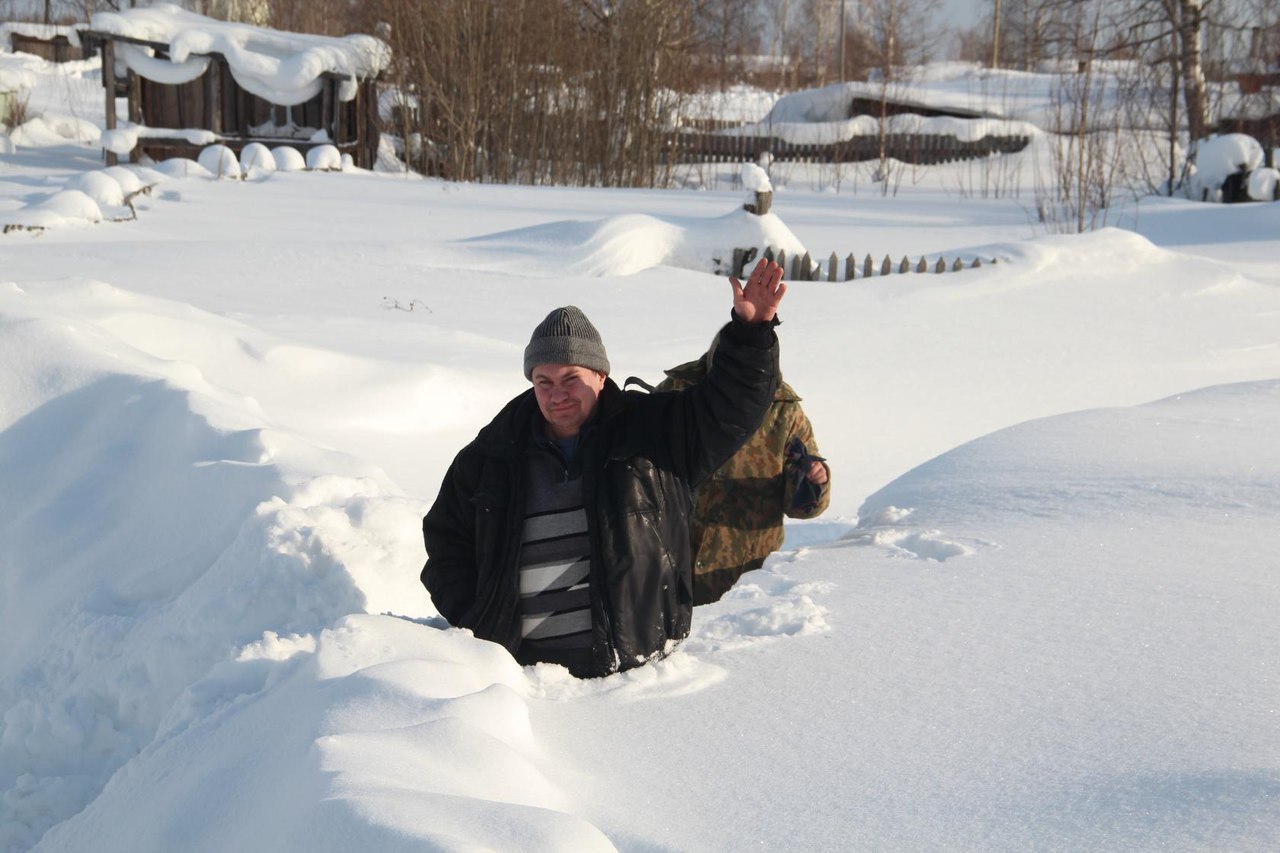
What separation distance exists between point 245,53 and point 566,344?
1619 centimetres

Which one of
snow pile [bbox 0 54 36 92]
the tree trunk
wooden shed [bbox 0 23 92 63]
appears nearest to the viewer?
the tree trunk

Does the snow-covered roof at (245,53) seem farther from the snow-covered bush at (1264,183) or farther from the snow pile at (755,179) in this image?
the snow-covered bush at (1264,183)

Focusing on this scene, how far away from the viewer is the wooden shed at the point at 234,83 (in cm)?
1706

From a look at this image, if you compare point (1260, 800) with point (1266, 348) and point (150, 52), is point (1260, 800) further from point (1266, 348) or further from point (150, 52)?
point (150, 52)

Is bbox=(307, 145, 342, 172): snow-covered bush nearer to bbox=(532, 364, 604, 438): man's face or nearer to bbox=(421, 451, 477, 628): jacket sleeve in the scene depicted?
bbox=(421, 451, 477, 628): jacket sleeve

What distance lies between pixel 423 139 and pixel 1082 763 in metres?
16.2

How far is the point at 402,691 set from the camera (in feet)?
7.34

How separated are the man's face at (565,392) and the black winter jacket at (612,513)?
0.04 meters

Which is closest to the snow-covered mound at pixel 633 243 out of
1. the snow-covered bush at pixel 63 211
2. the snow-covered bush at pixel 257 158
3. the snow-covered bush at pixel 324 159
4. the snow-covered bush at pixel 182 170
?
the snow-covered bush at pixel 63 211

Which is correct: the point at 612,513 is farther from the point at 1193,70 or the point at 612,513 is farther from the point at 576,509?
the point at 1193,70

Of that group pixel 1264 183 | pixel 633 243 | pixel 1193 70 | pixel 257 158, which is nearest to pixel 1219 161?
pixel 1264 183

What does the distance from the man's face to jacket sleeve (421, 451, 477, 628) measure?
25cm

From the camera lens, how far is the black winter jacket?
2.74 meters

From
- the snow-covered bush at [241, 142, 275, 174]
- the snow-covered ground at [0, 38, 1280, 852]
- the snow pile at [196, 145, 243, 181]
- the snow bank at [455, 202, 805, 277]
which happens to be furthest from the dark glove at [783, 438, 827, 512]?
the snow-covered bush at [241, 142, 275, 174]
